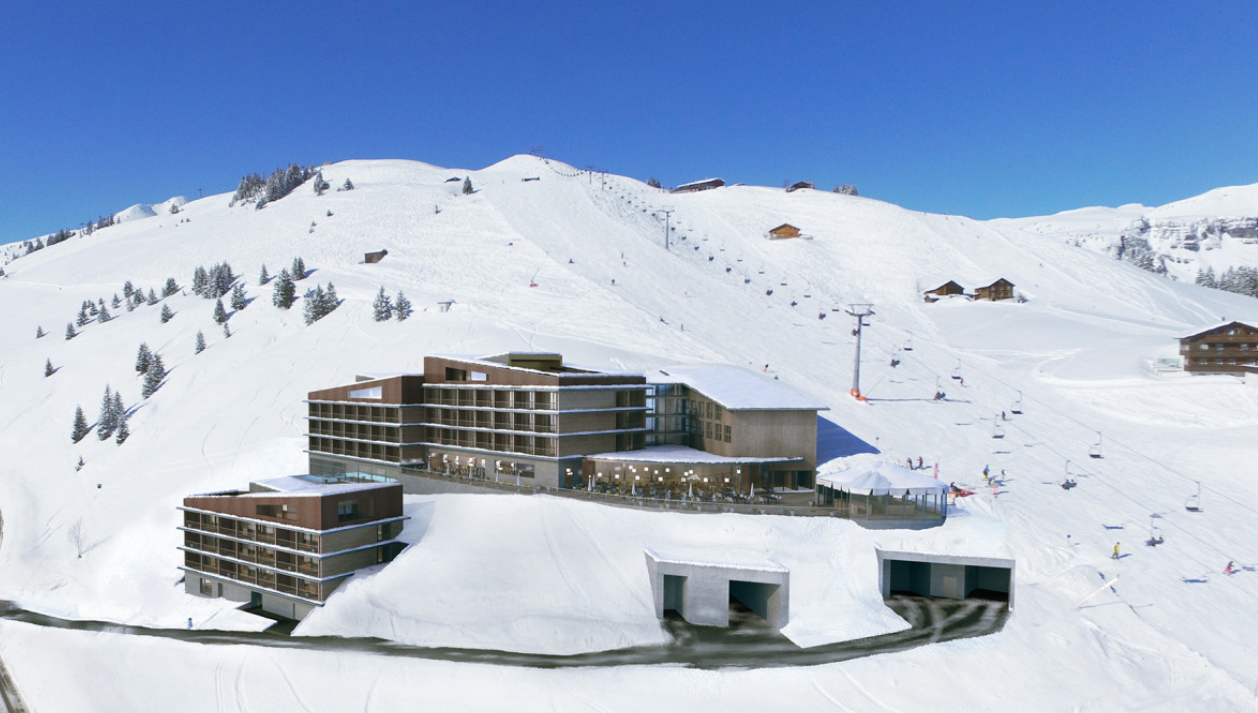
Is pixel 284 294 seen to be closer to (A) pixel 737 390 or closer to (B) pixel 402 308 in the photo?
(B) pixel 402 308

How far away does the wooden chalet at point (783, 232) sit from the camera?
5074 inches

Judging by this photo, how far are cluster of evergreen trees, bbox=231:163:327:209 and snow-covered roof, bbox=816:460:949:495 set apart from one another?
456 feet

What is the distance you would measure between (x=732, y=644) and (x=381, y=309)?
5526 centimetres

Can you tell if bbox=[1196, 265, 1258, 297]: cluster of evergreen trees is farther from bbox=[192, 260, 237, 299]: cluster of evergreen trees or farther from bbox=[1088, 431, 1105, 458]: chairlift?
bbox=[192, 260, 237, 299]: cluster of evergreen trees

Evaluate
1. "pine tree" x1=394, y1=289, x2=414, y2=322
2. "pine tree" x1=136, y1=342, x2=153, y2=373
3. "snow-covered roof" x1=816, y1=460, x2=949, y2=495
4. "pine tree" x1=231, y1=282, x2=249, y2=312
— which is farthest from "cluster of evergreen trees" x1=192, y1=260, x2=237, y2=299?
"snow-covered roof" x1=816, y1=460, x2=949, y2=495

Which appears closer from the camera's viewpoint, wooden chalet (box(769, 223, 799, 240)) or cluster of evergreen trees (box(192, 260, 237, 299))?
cluster of evergreen trees (box(192, 260, 237, 299))

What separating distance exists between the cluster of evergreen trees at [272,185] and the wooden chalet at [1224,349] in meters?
144

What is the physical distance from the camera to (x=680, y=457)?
152ft

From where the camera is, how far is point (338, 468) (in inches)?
2124

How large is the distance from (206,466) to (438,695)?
37.8 m

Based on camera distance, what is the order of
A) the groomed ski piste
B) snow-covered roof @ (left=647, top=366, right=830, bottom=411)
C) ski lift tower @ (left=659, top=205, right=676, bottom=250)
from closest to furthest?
the groomed ski piste → snow-covered roof @ (left=647, top=366, right=830, bottom=411) → ski lift tower @ (left=659, top=205, right=676, bottom=250)

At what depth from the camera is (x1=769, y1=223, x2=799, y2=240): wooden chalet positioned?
128875 millimetres

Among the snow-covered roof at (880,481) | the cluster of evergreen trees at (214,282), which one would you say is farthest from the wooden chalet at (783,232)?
the snow-covered roof at (880,481)

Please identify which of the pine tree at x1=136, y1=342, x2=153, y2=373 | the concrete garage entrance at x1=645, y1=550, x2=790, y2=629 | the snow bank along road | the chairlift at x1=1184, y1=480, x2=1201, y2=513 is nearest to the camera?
the snow bank along road
